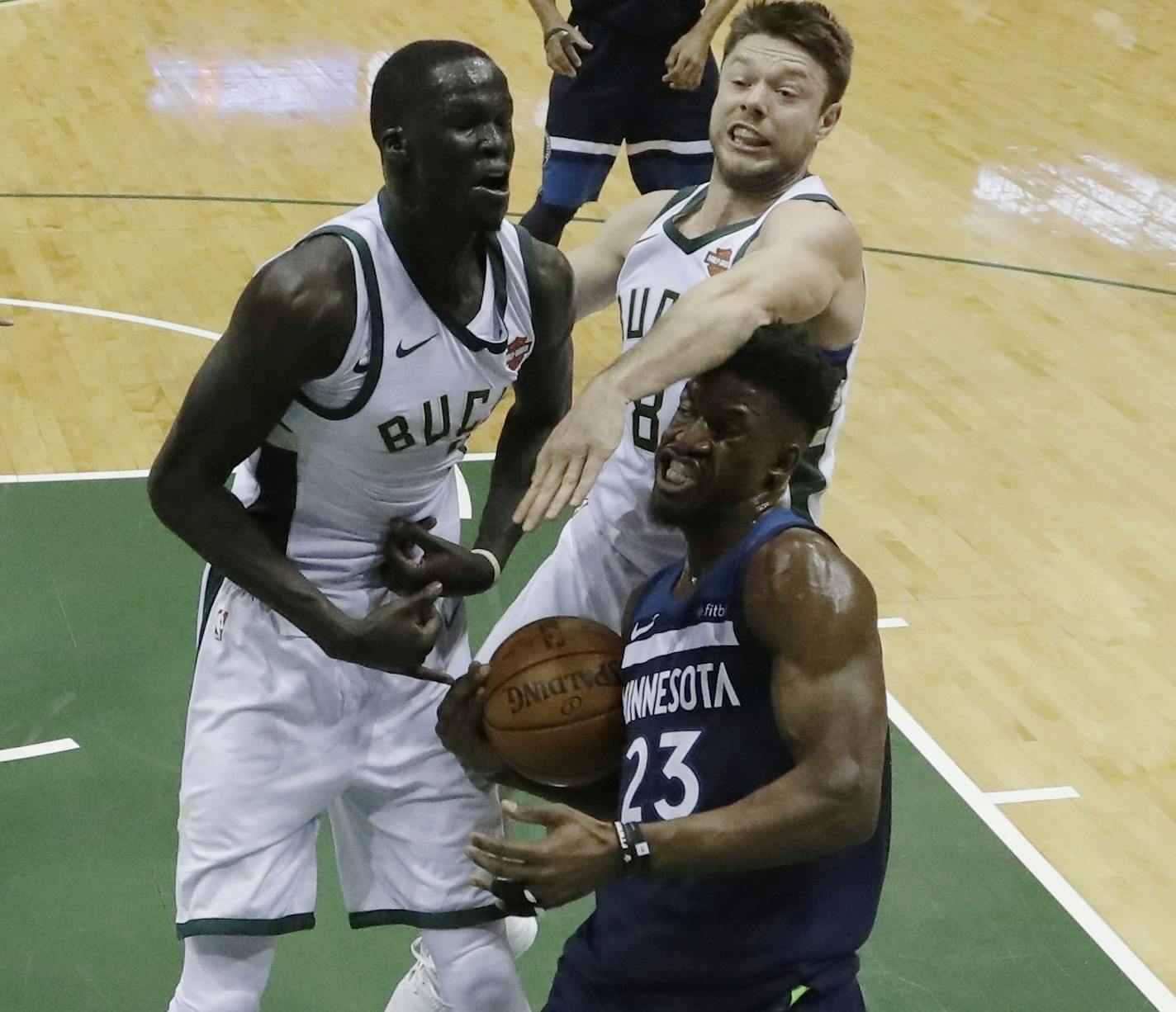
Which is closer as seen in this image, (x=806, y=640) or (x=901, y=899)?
(x=806, y=640)

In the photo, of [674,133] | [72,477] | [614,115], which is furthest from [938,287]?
[72,477]

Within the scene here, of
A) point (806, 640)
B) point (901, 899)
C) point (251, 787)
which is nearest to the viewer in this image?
point (806, 640)

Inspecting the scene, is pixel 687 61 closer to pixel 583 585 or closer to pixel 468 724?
pixel 583 585

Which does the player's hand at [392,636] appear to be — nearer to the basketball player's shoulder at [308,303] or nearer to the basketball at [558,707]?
the basketball at [558,707]

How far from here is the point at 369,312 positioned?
3307 mm

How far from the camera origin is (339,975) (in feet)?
15.1

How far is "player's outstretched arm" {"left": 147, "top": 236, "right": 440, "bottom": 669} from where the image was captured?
3.22 meters

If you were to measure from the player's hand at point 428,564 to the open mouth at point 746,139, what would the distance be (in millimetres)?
1207

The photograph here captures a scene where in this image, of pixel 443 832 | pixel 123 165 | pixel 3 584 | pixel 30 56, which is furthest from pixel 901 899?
pixel 30 56

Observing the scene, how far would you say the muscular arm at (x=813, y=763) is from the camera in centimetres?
279

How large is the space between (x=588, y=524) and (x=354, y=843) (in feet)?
3.30

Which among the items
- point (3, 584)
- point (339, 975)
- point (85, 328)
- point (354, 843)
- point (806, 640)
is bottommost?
point (85, 328)

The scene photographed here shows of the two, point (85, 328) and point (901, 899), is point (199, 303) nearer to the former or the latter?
point (85, 328)

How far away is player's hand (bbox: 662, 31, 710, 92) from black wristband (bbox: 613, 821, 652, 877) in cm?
521
